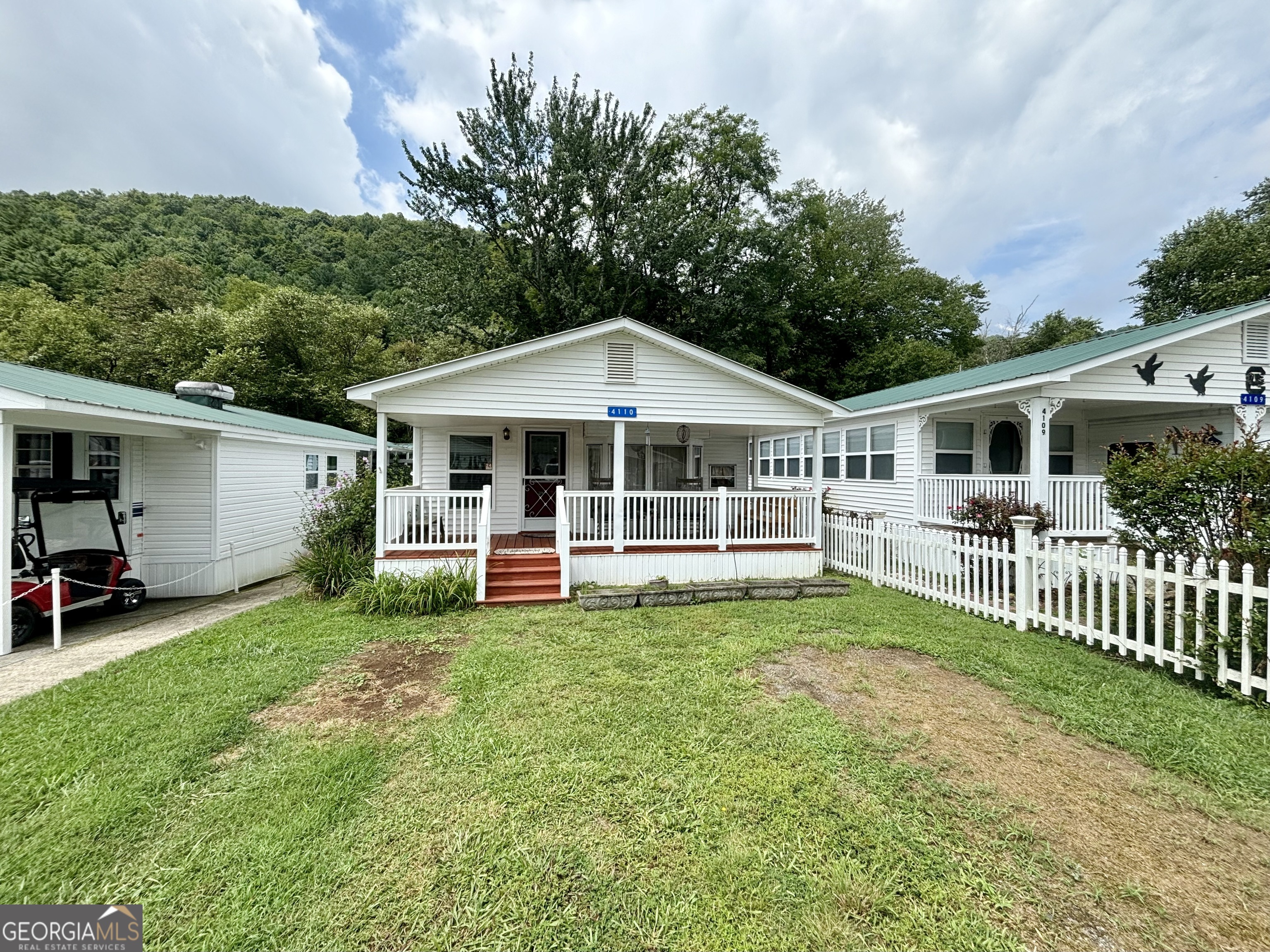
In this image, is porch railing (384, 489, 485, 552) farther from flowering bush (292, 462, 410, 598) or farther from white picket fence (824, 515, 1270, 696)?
white picket fence (824, 515, 1270, 696)

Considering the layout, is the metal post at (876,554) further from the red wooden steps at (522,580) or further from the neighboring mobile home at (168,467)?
the neighboring mobile home at (168,467)

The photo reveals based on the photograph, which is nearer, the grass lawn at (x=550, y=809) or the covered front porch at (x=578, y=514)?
the grass lawn at (x=550, y=809)

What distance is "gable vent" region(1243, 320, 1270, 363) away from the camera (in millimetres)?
9258

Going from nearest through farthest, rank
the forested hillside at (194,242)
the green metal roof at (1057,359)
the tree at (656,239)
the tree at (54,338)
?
the green metal roof at (1057,359) < the tree at (656,239) < the tree at (54,338) < the forested hillside at (194,242)

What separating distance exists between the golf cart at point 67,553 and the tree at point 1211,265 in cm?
3660

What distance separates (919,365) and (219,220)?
4938 cm

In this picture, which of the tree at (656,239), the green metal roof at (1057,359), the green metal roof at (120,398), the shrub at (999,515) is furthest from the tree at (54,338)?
the shrub at (999,515)

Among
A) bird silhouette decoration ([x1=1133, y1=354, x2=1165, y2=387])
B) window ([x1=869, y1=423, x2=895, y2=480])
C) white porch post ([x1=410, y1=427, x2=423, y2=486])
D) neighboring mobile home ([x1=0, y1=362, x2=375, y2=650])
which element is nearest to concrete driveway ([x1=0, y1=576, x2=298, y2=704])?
neighboring mobile home ([x1=0, y1=362, x2=375, y2=650])

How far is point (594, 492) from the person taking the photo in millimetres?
9164

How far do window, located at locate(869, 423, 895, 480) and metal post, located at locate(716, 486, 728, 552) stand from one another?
17.5 ft

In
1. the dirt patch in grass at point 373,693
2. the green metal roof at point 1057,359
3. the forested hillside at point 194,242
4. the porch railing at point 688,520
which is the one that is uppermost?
the forested hillside at point 194,242

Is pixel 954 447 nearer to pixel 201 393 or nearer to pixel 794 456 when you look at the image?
pixel 794 456

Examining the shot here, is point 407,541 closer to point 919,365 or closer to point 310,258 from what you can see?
point 919,365

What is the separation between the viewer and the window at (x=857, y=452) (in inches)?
501
